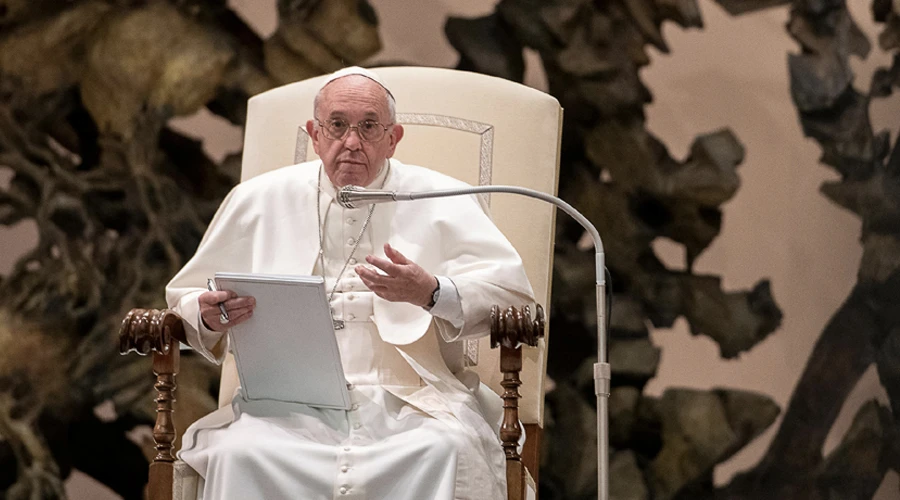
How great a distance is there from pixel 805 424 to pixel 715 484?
0.46 meters

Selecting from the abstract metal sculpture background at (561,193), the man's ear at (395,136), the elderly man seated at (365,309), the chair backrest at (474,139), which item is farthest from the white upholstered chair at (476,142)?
the abstract metal sculpture background at (561,193)

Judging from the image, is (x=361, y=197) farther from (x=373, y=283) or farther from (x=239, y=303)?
(x=239, y=303)

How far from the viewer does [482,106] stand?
152 inches

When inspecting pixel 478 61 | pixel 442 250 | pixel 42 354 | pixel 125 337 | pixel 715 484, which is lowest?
pixel 715 484

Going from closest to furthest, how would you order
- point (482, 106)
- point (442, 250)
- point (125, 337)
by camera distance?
point (125, 337), point (442, 250), point (482, 106)

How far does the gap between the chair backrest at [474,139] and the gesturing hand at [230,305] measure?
0.74 metres

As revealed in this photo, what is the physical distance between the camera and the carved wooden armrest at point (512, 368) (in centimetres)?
292

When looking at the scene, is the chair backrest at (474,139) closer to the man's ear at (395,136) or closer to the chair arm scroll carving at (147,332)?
the man's ear at (395,136)

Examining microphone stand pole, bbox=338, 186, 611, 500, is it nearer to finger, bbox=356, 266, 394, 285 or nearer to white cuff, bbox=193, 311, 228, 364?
finger, bbox=356, 266, 394, 285

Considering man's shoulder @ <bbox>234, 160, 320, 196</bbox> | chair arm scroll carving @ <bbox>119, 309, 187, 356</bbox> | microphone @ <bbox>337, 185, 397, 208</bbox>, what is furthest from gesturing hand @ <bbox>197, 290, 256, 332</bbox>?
man's shoulder @ <bbox>234, 160, 320, 196</bbox>

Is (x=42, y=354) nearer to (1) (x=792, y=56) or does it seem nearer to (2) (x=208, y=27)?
(2) (x=208, y=27)

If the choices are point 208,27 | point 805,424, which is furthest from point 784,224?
point 208,27

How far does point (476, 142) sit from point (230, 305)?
1.20 meters

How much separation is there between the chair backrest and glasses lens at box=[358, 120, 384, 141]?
469 millimetres
